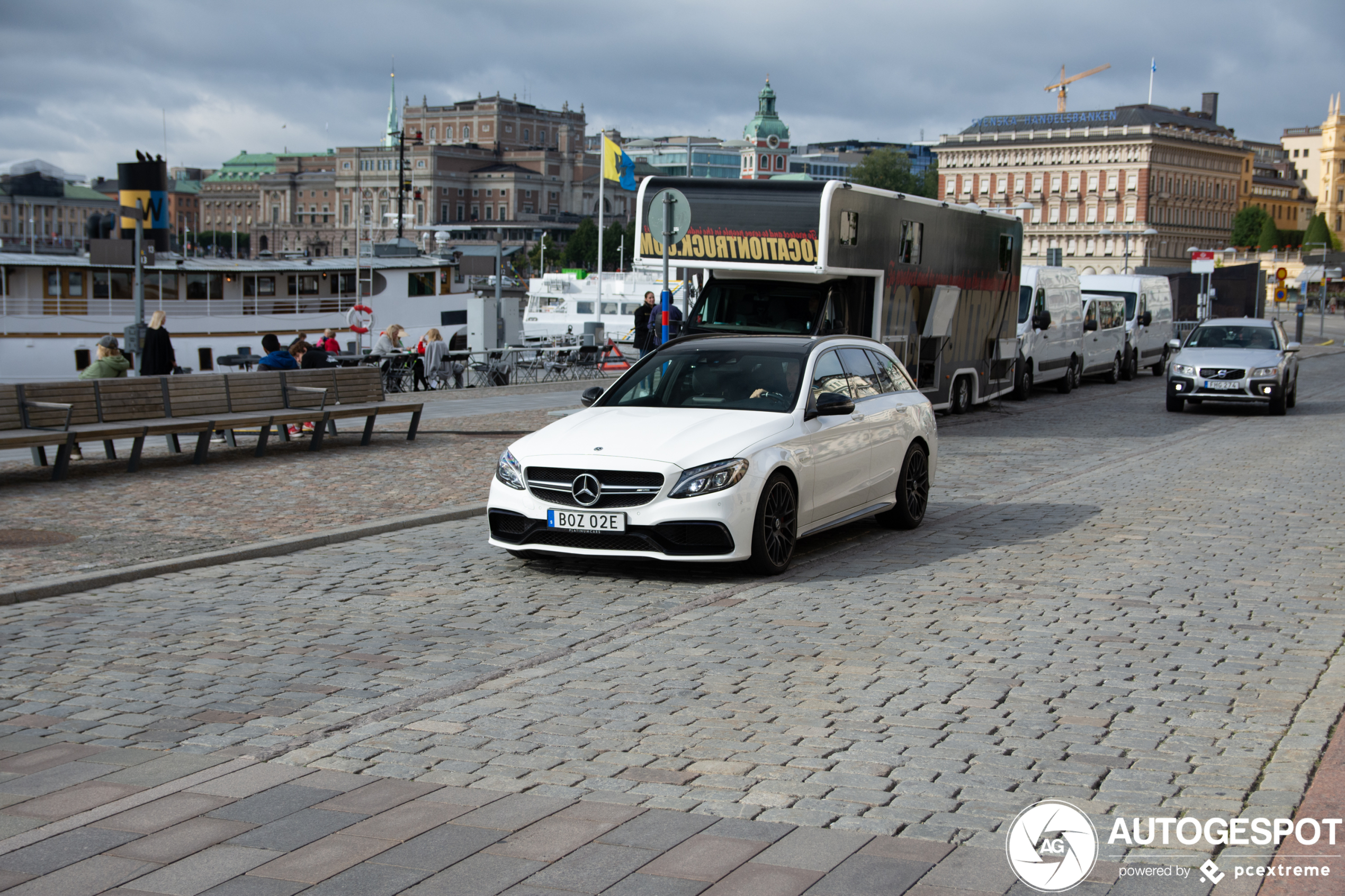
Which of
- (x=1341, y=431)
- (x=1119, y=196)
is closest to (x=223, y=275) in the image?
(x=1341, y=431)

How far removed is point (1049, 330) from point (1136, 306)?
7.67 meters

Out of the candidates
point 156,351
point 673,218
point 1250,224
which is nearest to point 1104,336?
point 673,218

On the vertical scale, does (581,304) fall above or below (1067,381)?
above

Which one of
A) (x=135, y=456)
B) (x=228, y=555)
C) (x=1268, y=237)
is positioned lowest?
(x=228, y=555)

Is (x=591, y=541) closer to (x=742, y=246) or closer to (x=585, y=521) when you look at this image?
(x=585, y=521)

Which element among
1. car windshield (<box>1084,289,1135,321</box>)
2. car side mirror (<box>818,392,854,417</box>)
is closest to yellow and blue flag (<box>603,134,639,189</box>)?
car windshield (<box>1084,289,1135,321</box>)

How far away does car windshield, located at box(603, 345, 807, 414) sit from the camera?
983 centimetres

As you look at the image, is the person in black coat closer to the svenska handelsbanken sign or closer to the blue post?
the blue post

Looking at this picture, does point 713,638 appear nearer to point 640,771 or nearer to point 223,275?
point 640,771

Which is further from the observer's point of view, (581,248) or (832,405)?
(581,248)

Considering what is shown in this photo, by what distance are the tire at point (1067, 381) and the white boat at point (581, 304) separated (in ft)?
100

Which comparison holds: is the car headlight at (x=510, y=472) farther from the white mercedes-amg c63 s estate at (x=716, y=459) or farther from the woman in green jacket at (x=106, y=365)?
the woman in green jacket at (x=106, y=365)

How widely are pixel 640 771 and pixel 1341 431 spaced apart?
1897 cm

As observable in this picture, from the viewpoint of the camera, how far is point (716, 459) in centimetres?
877
